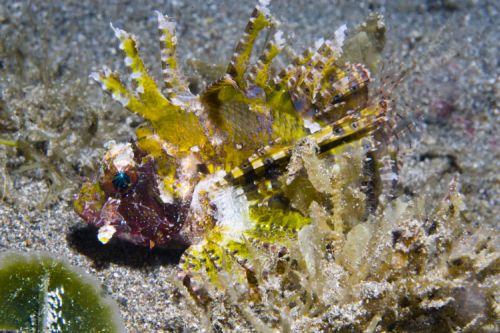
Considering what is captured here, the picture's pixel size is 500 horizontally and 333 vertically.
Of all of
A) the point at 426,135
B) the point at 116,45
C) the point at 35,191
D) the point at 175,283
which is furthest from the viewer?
the point at 116,45

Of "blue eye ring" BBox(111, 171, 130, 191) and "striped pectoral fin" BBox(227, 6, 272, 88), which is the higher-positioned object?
"striped pectoral fin" BBox(227, 6, 272, 88)

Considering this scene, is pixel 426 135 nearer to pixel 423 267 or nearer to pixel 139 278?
pixel 423 267

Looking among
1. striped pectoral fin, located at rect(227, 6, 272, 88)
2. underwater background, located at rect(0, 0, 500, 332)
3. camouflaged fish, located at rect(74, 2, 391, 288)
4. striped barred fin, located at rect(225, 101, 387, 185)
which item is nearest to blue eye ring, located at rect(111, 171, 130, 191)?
camouflaged fish, located at rect(74, 2, 391, 288)

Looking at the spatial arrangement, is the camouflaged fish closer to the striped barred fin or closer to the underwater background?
the striped barred fin

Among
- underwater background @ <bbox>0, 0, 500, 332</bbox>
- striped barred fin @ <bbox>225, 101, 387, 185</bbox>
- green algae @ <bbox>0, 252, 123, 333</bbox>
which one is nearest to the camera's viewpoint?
green algae @ <bbox>0, 252, 123, 333</bbox>

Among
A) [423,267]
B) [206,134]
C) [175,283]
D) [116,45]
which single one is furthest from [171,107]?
[116,45]

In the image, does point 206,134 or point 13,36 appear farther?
point 13,36
